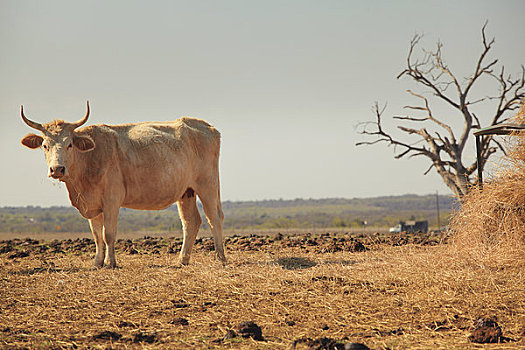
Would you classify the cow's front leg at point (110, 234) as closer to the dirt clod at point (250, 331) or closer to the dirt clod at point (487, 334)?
the dirt clod at point (250, 331)

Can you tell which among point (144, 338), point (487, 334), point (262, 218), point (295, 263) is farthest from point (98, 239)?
point (262, 218)

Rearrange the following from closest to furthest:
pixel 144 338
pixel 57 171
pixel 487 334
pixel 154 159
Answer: pixel 487 334
pixel 144 338
pixel 57 171
pixel 154 159

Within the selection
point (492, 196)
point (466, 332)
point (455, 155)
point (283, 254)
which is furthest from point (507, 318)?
point (455, 155)

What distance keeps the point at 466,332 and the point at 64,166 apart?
7.21m

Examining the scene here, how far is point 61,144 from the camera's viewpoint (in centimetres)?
996

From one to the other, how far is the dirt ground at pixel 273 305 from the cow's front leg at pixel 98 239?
0.29 m

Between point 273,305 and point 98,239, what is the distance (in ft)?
17.7

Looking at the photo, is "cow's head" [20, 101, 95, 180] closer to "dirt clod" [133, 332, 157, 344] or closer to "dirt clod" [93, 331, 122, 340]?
"dirt clod" [93, 331, 122, 340]

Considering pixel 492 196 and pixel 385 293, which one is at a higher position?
pixel 492 196

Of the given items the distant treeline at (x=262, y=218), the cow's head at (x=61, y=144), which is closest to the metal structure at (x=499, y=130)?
the distant treeline at (x=262, y=218)

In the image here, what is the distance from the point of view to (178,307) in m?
6.71

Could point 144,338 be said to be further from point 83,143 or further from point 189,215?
point 189,215

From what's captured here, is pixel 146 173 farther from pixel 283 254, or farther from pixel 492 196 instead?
pixel 492 196

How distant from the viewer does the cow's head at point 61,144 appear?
32.1 ft
